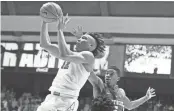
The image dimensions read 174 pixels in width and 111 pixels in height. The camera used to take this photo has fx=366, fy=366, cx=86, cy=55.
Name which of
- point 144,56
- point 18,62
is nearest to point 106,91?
point 144,56

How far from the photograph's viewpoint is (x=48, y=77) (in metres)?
8.21

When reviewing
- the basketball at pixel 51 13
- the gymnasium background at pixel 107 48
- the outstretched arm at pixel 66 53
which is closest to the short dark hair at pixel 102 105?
the outstretched arm at pixel 66 53

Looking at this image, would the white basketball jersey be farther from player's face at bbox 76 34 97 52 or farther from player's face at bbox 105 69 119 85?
player's face at bbox 105 69 119 85

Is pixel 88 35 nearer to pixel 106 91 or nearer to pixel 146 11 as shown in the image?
pixel 106 91

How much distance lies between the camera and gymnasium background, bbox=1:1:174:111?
7320 millimetres

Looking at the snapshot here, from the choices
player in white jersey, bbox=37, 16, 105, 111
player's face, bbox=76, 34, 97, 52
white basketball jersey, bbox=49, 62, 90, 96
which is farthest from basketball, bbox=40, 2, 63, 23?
white basketball jersey, bbox=49, 62, 90, 96

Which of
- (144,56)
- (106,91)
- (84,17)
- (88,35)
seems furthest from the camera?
(84,17)

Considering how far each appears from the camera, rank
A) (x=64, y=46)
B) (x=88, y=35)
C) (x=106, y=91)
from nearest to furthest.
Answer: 1. (x=64, y=46)
2. (x=88, y=35)
3. (x=106, y=91)

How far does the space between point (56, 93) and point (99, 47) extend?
60 centimetres

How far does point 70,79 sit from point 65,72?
0.08 m

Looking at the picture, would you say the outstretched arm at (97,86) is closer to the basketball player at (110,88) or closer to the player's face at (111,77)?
the basketball player at (110,88)

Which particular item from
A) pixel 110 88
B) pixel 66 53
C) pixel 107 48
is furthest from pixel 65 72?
pixel 107 48

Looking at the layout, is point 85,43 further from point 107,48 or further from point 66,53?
point 107,48

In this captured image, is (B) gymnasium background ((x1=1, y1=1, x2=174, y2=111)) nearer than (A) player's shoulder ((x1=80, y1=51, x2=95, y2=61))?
No
